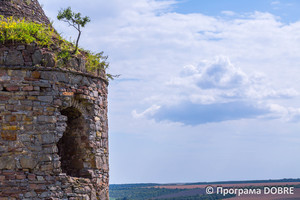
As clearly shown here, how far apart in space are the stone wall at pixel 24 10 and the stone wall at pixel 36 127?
174 centimetres

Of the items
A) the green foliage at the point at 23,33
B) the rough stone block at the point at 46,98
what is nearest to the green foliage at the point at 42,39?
the green foliage at the point at 23,33

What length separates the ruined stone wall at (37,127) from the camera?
9062 mm

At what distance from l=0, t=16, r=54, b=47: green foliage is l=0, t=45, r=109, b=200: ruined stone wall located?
0.67 feet

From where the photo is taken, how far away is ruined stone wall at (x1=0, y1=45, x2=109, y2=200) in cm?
906

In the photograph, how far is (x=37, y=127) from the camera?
9242 mm

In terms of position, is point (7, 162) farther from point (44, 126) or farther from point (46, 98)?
point (46, 98)

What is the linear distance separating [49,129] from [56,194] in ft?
4.17

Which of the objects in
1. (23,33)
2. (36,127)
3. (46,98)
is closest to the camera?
(36,127)

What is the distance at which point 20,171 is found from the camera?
9.06 m

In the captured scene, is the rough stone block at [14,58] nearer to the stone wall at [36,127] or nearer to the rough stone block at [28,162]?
the stone wall at [36,127]

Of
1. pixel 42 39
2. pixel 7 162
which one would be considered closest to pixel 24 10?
pixel 42 39

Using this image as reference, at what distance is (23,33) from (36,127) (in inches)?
78.8

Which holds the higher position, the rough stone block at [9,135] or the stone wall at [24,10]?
the stone wall at [24,10]

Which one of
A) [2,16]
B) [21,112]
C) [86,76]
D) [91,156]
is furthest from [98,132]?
[2,16]
